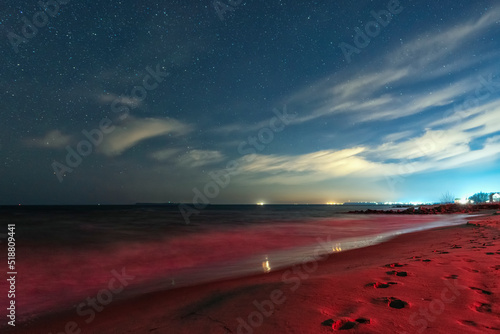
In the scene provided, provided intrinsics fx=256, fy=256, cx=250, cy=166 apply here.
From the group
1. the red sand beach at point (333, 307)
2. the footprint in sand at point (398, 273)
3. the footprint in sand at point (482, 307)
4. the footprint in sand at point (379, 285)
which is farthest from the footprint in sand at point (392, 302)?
the footprint in sand at point (398, 273)

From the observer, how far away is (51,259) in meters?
11.1

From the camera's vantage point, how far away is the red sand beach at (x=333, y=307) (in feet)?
9.86

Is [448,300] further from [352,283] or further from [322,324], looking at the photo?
[322,324]

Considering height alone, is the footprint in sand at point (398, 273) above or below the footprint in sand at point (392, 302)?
above

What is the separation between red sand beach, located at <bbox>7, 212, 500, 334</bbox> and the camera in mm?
3004

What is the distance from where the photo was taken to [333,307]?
11.5 ft

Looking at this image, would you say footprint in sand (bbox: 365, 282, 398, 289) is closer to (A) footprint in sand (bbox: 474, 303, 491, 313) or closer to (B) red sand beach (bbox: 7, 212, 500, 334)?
(B) red sand beach (bbox: 7, 212, 500, 334)

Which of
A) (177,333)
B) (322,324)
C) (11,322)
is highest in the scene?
(322,324)

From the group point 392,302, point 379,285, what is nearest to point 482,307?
point 392,302

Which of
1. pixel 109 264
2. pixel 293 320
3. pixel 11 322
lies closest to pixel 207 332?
pixel 293 320

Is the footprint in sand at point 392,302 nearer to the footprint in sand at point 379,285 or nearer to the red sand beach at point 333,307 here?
the red sand beach at point 333,307

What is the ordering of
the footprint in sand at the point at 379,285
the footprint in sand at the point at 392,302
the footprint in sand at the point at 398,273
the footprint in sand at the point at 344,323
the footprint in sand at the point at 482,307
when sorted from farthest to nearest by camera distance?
1. the footprint in sand at the point at 398,273
2. the footprint in sand at the point at 379,285
3. the footprint in sand at the point at 392,302
4. the footprint in sand at the point at 482,307
5. the footprint in sand at the point at 344,323

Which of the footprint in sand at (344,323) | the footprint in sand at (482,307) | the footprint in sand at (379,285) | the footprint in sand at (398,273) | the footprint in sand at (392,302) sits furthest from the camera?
the footprint in sand at (398,273)

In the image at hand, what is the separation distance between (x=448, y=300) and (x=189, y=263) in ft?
26.2
